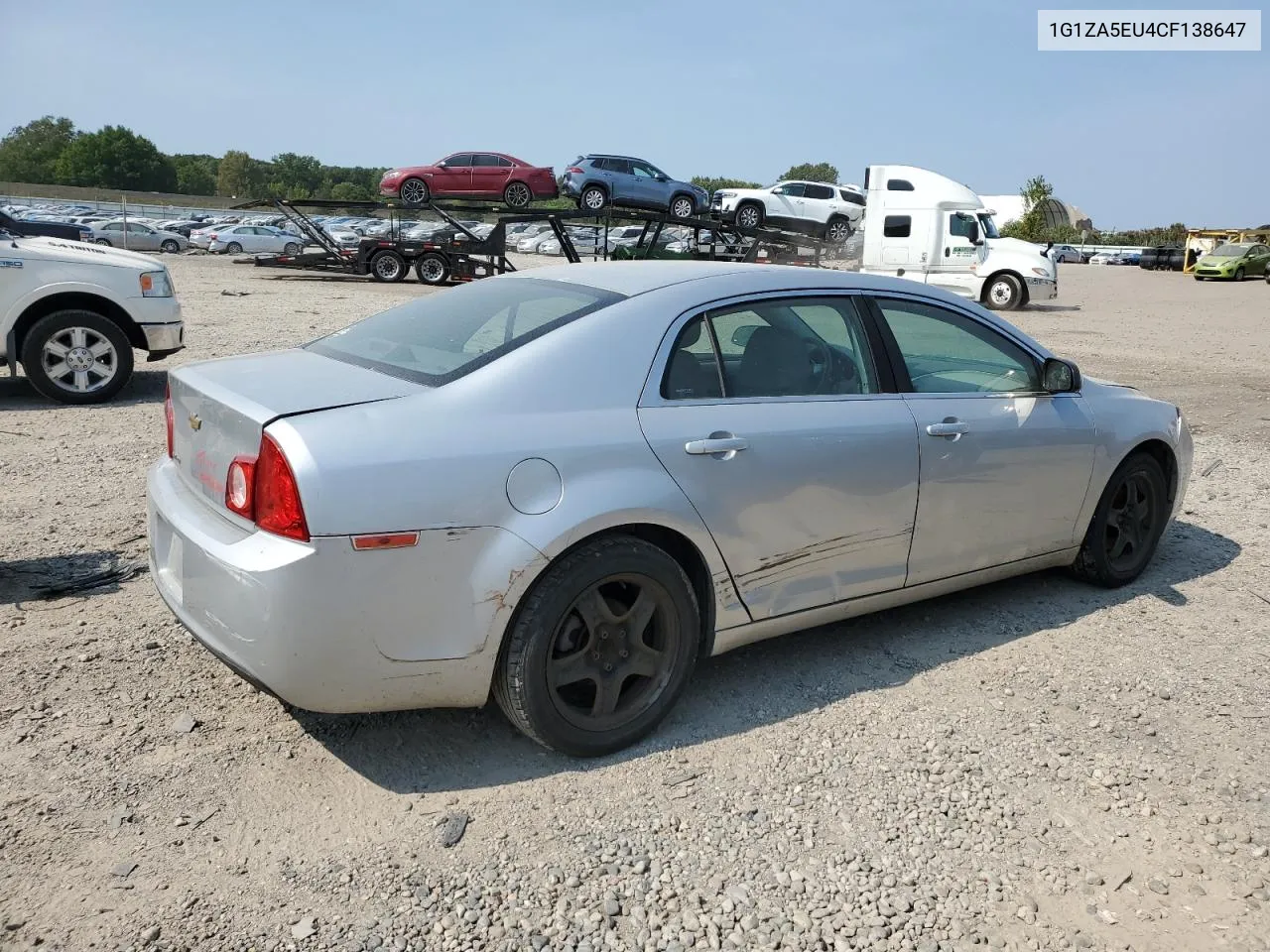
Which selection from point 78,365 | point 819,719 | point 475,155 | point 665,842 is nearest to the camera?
point 665,842

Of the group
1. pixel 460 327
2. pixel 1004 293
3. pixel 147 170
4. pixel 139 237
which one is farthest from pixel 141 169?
pixel 460 327

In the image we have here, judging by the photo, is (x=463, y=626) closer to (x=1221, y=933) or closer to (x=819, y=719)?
(x=819, y=719)

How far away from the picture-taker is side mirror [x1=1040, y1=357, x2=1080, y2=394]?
4.23m

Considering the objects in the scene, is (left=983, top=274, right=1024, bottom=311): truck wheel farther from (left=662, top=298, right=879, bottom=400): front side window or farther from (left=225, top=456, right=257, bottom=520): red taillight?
(left=225, top=456, right=257, bottom=520): red taillight

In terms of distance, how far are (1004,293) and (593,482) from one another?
22084 mm

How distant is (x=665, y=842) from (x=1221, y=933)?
1.38 metres

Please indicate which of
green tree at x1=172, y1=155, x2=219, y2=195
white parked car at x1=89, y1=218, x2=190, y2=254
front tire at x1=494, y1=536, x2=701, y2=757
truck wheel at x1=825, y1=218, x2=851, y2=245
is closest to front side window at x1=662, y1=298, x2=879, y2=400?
front tire at x1=494, y1=536, x2=701, y2=757

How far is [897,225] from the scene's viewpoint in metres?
22.6

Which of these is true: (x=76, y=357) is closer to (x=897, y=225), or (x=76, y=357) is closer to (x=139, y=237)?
(x=897, y=225)

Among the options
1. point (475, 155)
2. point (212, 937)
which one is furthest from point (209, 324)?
point (212, 937)

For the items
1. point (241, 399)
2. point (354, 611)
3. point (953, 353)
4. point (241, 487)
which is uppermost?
point (953, 353)

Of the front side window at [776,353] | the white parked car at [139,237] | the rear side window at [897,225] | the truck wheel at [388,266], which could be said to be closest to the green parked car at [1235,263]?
the rear side window at [897,225]

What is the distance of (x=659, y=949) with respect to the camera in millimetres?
2357

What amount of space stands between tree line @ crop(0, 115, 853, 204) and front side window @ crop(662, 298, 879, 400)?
96770 mm
